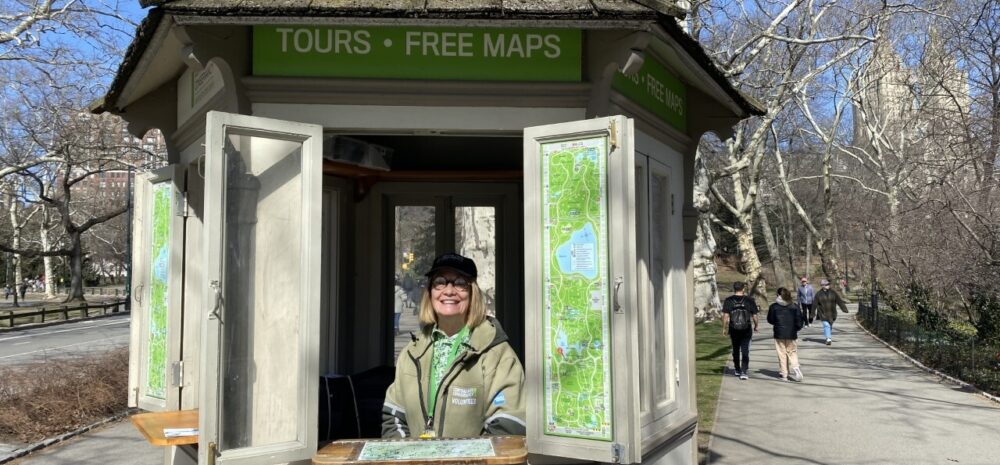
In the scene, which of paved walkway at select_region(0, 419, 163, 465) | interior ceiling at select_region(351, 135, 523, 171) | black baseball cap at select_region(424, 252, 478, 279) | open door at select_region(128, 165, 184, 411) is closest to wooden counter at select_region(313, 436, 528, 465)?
black baseball cap at select_region(424, 252, 478, 279)

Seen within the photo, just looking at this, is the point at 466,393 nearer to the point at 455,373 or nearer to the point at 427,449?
the point at 455,373

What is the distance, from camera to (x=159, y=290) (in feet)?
16.4

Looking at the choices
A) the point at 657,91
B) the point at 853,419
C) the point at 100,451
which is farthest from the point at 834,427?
the point at 100,451

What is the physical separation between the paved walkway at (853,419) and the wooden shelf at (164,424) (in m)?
5.18

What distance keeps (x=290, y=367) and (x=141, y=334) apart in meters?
1.96

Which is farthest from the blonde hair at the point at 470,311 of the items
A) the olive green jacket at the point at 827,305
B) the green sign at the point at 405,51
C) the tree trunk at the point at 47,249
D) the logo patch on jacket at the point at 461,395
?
the tree trunk at the point at 47,249

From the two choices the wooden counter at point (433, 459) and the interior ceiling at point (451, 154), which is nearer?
the wooden counter at point (433, 459)

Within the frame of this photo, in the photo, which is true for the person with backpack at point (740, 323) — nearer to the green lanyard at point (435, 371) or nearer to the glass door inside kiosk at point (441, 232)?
the glass door inside kiosk at point (441, 232)

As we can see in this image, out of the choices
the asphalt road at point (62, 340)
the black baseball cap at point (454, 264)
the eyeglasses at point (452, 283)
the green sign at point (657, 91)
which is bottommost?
the asphalt road at point (62, 340)

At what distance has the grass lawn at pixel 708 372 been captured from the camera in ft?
30.5

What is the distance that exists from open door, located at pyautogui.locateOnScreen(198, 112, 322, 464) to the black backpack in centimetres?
1105

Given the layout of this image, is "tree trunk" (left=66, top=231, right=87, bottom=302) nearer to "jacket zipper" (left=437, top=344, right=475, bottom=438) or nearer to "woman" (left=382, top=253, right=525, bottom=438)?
"woman" (left=382, top=253, right=525, bottom=438)

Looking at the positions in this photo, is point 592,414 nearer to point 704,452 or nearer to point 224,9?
point 224,9

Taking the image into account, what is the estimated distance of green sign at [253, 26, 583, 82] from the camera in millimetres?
3934
